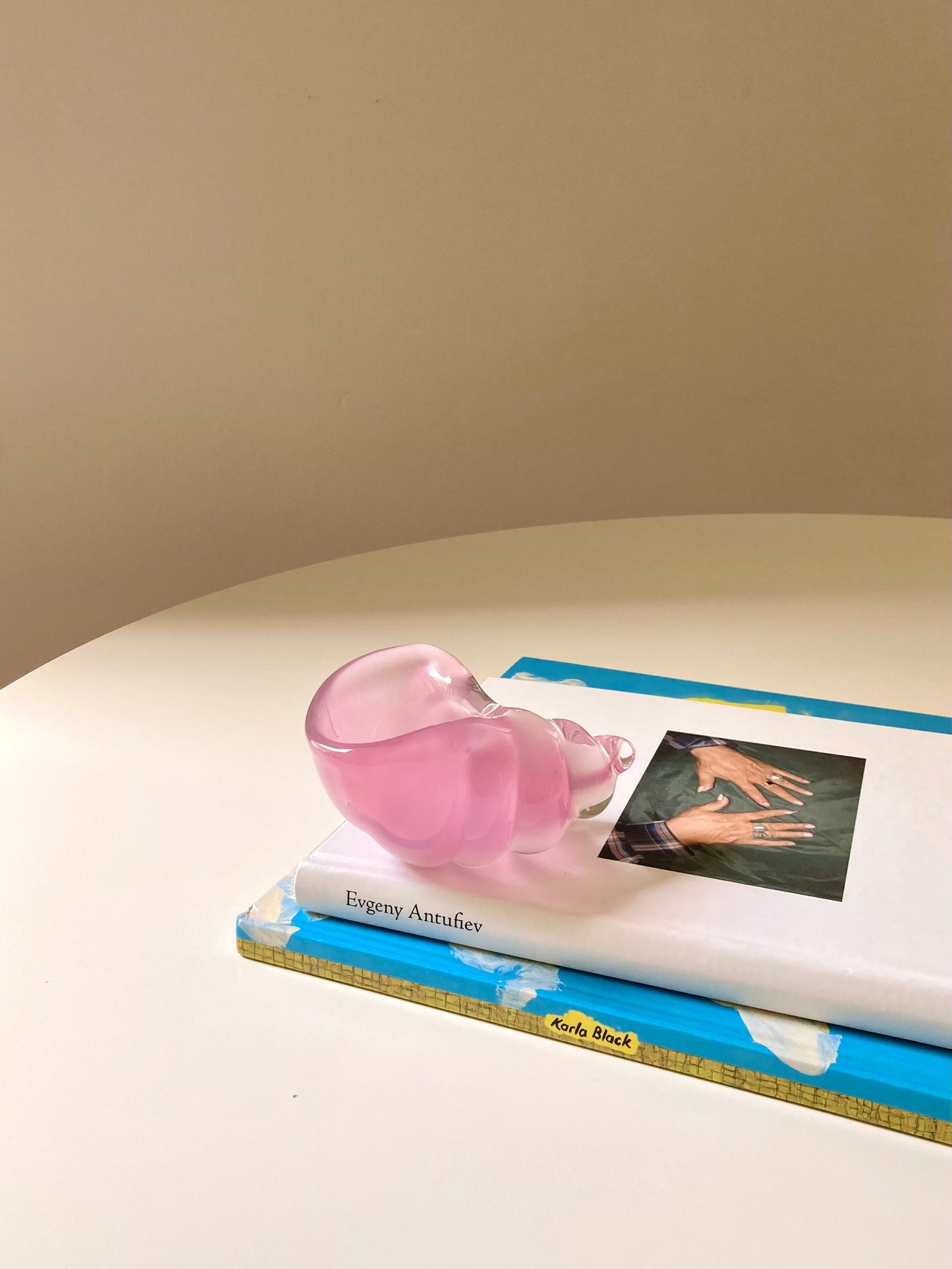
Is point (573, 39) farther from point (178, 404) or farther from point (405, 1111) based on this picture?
point (405, 1111)

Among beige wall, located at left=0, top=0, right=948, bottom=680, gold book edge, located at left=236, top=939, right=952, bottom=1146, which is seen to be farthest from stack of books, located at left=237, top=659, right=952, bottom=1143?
beige wall, located at left=0, top=0, right=948, bottom=680

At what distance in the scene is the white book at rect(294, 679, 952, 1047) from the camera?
44 cm

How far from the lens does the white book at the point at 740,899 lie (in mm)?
435

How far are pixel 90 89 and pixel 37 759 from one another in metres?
1.38

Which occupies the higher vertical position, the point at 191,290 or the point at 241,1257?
the point at 191,290

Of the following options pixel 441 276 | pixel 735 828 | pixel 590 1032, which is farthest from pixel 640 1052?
pixel 441 276

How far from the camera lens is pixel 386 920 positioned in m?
0.50

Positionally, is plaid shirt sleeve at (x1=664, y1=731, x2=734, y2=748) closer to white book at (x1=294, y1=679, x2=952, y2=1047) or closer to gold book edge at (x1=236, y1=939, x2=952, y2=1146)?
white book at (x1=294, y1=679, x2=952, y2=1047)

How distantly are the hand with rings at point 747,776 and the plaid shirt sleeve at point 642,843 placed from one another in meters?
0.05

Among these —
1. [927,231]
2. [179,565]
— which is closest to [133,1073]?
[179,565]

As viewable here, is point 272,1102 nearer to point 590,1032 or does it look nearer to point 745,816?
point 590,1032

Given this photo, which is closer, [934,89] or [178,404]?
[934,89]

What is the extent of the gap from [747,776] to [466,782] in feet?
0.58

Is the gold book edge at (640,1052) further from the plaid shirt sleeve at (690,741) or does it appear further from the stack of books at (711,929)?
the plaid shirt sleeve at (690,741)
